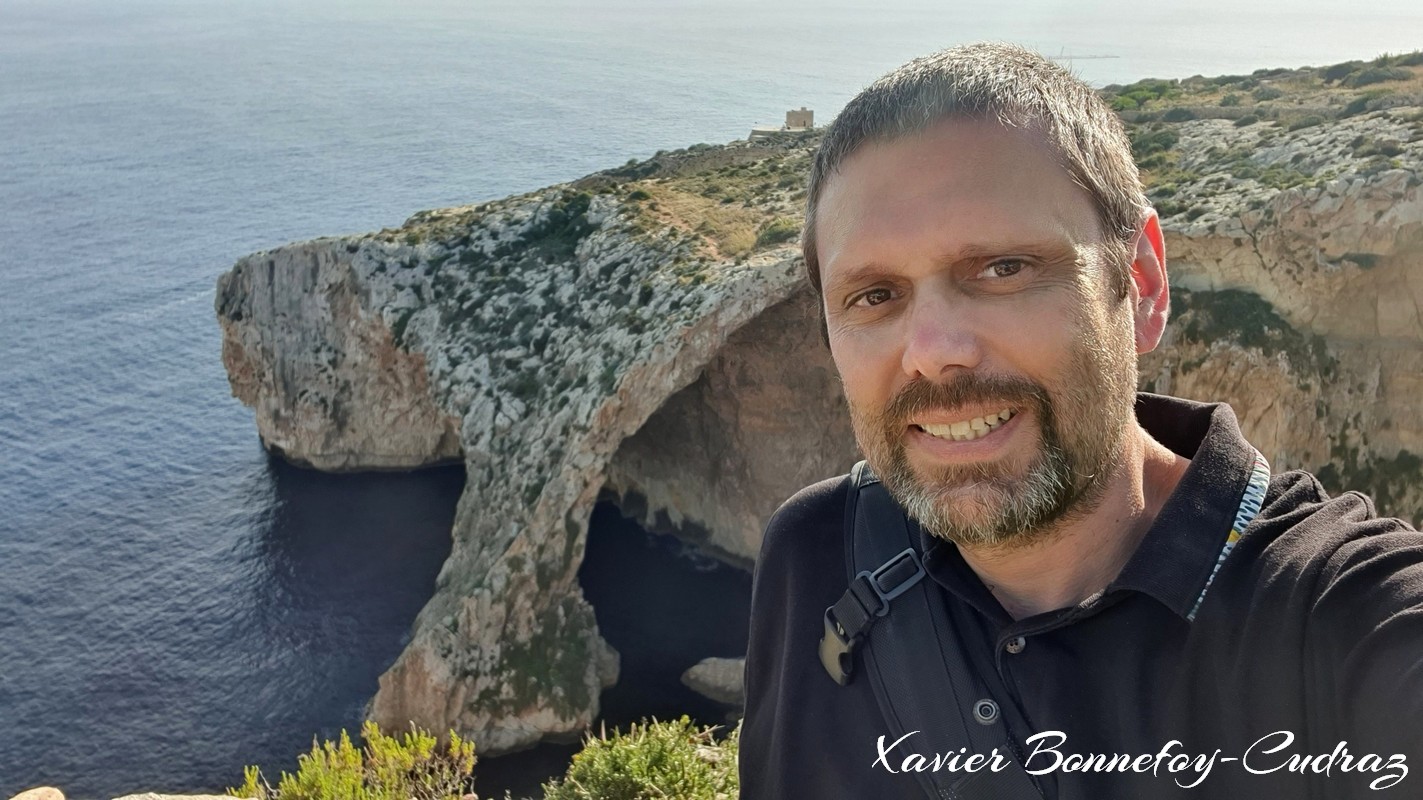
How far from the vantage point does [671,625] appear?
133 ft

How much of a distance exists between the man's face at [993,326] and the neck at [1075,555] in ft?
0.33

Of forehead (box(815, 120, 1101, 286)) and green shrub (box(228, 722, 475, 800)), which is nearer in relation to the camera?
forehead (box(815, 120, 1101, 286))

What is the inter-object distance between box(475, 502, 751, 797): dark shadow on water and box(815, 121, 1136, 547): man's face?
30924 mm

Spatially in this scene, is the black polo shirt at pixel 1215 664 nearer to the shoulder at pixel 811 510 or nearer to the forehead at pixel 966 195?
the shoulder at pixel 811 510

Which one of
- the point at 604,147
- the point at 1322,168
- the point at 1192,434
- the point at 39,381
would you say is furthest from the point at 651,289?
the point at 604,147

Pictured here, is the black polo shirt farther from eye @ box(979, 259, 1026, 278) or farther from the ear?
eye @ box(979, 259, 1026, 278)

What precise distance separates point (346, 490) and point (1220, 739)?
178ft

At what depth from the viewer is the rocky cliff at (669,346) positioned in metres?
29.8

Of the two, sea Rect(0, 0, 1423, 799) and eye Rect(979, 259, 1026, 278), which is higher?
eye Rect(979, 259, 1026, 278)

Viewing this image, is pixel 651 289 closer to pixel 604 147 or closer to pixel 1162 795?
pixel 1162 795

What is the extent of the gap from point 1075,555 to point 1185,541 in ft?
1.42

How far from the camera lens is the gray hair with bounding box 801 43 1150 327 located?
3357mm

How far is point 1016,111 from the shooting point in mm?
3342

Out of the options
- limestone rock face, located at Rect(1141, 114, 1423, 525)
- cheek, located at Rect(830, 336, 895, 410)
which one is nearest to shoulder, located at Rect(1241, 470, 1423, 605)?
cheek, located at Rect(830, 336, 895, 410)
